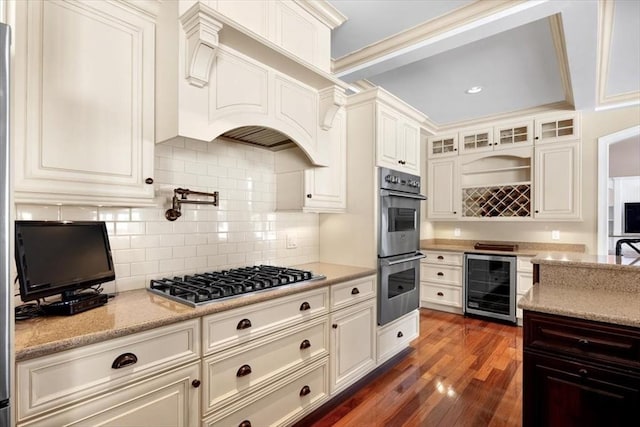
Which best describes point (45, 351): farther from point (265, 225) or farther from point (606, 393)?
point (606, 393)

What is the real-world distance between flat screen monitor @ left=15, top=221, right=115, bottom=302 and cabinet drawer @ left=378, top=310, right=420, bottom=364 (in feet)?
6.72

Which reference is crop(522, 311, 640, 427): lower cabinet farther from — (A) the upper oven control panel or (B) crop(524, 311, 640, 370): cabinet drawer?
(A) the upper oven control panel

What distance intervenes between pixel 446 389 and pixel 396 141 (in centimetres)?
203

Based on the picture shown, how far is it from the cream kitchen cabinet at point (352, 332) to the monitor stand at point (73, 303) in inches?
52.1

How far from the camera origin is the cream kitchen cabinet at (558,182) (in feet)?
12.3

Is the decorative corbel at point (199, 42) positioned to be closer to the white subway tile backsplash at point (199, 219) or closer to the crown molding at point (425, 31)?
the white subway tile backsplash at point (199, 219)

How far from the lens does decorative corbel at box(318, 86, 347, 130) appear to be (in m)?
2.29

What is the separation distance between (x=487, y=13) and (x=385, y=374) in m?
2.70

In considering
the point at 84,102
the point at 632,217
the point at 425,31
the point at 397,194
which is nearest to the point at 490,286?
the point at 397,194

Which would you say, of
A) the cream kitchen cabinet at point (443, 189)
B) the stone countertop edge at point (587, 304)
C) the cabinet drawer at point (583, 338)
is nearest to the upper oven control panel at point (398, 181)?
the stone countertop edge at point (587, 304)

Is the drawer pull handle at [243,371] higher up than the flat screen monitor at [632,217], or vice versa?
the flat screen monitor at [632,217]

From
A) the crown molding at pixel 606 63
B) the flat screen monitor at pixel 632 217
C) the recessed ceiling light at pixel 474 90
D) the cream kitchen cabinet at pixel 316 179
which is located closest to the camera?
the crown molding at pixel 606 63

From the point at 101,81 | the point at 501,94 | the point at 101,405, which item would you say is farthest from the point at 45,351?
the point at 501,94

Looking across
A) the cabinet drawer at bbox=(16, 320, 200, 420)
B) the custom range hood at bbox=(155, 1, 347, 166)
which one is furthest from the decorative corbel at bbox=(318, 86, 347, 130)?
the cabinet drawer at bbox=(16, 320, 200, 420)
